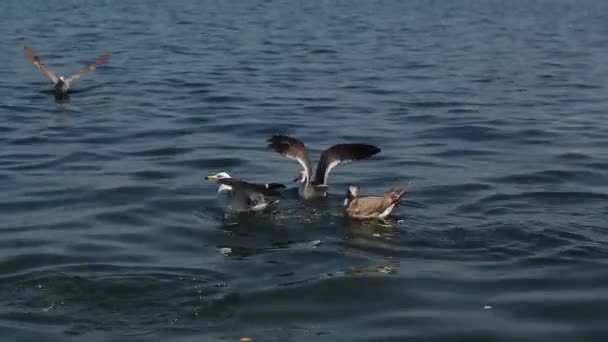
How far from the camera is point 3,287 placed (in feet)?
34.3

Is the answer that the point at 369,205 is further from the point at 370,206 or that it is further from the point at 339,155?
the point at 339,155

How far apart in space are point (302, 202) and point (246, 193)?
106cm

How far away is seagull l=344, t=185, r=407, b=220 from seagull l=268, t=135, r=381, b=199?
143cm

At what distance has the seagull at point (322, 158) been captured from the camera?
14523 millimetres

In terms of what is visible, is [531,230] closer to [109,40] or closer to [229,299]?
[229,299]

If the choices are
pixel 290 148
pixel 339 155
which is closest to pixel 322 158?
pixel 339 155

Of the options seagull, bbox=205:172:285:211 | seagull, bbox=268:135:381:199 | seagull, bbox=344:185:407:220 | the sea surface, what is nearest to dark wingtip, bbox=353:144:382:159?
seagull, bbox=268:135:381:199

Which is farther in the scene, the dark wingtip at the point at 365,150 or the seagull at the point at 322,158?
the dark wingtip at the point at 365,150

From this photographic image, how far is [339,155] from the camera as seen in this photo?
48.3ft

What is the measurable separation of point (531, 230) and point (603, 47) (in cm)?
2181

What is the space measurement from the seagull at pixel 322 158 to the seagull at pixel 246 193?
69 cm

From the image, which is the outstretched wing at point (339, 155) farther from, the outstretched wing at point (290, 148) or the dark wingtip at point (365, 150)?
the outstretched wing at point (290, 148)

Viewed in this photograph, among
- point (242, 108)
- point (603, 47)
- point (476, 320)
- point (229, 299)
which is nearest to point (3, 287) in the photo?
point (229, 299)

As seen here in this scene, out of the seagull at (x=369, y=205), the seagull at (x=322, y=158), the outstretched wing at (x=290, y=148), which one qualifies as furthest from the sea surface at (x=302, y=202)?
the outstretched wing at (x=290, y=148)
